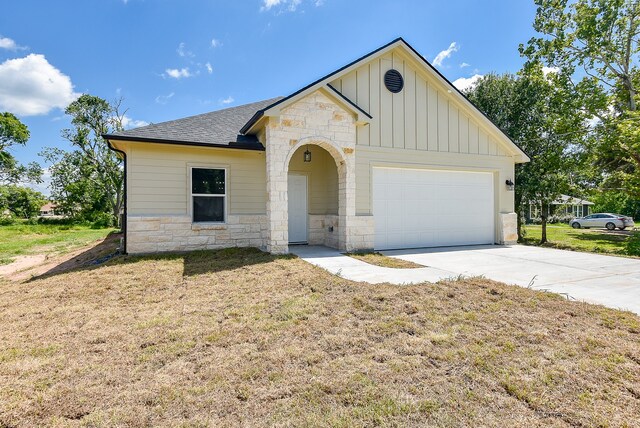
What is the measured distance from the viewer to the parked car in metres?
24.3

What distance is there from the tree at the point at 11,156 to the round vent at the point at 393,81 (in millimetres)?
38504

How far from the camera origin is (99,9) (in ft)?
31.0

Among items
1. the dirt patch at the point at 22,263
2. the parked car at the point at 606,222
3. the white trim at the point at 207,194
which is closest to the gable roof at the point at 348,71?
the white trim at the point at 207,194

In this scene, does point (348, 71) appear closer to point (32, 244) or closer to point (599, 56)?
point (599, 56)

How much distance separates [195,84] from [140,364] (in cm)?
1766

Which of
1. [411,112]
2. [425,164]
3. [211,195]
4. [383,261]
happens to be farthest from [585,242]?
[211,195]

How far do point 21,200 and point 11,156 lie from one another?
530 centimetres

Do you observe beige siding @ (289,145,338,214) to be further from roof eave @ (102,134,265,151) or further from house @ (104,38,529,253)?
roof eave @ (102,134,265,151)

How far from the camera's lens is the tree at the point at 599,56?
1355 centimetres

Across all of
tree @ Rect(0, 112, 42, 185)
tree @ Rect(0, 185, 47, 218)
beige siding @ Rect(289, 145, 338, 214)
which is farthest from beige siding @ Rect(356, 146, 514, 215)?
tree @ Rect(0, 112, 42, 185)

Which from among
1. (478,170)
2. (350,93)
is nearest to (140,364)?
(350,93)

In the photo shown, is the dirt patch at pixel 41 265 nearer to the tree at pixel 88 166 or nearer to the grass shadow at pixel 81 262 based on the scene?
the grass shadow at pixel 81 262

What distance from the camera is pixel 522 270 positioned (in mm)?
6637

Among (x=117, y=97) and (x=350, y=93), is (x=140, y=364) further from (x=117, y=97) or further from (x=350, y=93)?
(x=117, y=97)
